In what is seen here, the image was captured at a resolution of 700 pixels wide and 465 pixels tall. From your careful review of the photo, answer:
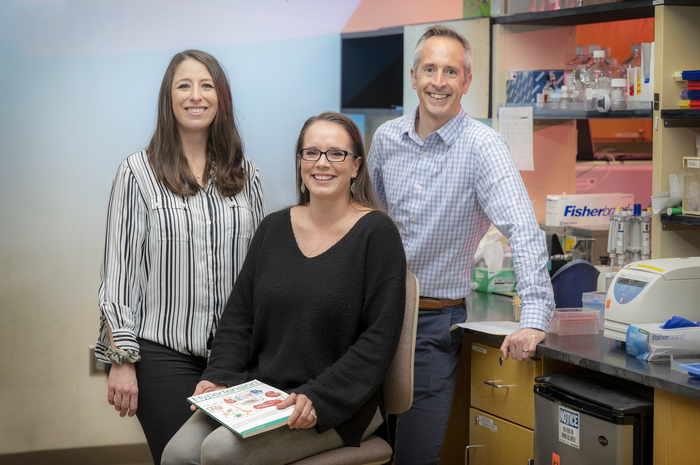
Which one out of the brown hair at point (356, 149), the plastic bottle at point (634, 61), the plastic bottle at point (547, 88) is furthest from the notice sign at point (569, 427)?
the plastic bottle at point (547, 88)

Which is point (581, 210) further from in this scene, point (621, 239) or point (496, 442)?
point (496, 442)

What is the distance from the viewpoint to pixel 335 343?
5.83ft

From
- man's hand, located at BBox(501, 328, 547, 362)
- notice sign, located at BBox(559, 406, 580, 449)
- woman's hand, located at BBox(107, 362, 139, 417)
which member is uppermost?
man's hand, located at BBox(501, 328, 547, 362)

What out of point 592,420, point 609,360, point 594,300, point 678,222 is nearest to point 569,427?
point 592,420

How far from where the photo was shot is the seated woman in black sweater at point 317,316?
5.49 feet

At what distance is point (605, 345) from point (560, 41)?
1.69 m

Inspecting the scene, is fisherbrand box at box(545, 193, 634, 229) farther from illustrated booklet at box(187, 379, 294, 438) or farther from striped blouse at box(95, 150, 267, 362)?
illustrated booklet at box(187, 379, 294, 438)

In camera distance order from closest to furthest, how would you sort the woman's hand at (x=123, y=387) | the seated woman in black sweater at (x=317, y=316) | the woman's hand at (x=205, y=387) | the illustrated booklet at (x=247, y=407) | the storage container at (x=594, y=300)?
the illustrated booklet at (x=247, y=407), the seated woman in black sweater at (x=317, y=316), the woman's hand at (x=205, y=387), the woman's hand at (x=123, y=387), the storage container at (x=594, y=300)

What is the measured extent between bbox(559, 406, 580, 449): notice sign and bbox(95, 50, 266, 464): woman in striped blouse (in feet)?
3.30

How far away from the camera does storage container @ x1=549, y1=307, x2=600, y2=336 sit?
2125mm

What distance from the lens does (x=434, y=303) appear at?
211 centimetres

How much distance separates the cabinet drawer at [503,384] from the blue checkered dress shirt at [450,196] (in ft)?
0.90

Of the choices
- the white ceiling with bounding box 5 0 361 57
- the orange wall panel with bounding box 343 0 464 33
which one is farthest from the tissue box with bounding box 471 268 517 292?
the white ceiling with bounding box 5 0 361 57

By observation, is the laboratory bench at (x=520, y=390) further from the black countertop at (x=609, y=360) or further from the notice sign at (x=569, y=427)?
the notice sign at (x=569, y=427)
